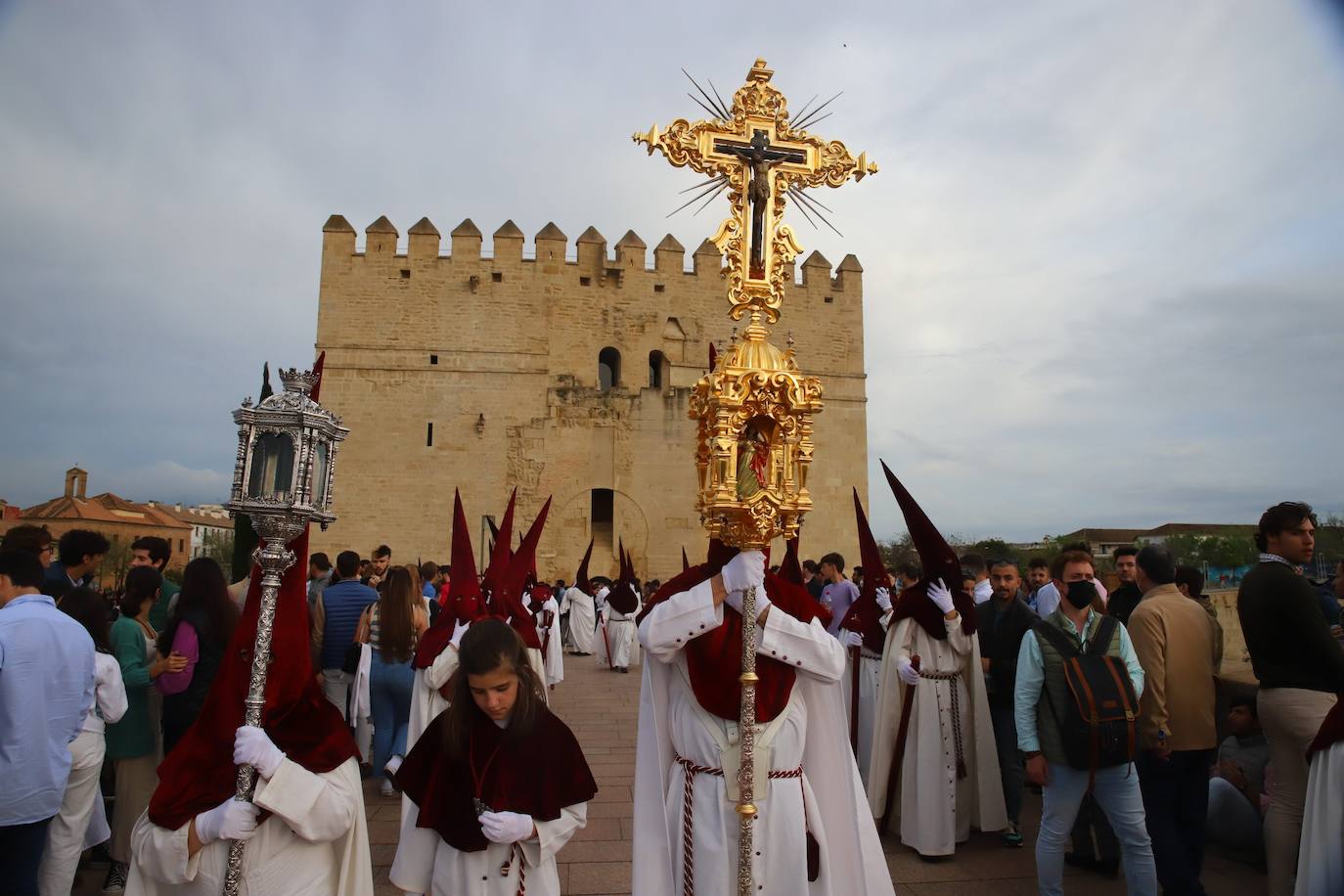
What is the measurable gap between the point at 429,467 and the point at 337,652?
676 inches

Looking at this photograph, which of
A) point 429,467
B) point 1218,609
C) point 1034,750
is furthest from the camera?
point 429,467

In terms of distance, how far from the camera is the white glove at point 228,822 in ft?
7.41

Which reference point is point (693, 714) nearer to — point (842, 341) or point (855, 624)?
point (855, 624)

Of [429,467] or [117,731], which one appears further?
[429,467]

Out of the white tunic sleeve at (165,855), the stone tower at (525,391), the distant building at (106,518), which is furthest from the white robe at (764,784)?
the distant building at (106,518)

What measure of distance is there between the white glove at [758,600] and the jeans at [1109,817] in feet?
6.77

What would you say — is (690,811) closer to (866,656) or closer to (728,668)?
(728,668)

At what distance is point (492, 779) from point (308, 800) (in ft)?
1.82

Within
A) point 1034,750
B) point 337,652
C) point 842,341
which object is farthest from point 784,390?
point 842,341

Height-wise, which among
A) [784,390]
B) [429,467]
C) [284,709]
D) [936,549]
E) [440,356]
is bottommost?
[284,709]

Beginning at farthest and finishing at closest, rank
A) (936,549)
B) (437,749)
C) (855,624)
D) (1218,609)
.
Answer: (1218,609), (855,624), (936,549), (437,749)

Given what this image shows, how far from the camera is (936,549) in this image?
16.1 ft

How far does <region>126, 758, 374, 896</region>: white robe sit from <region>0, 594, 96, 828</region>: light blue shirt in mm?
1050

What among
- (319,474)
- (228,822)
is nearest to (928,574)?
(319,474)
